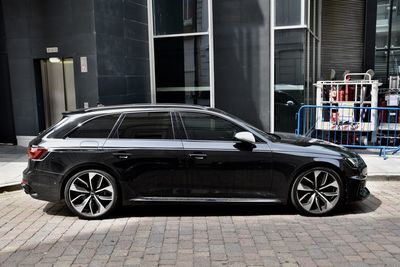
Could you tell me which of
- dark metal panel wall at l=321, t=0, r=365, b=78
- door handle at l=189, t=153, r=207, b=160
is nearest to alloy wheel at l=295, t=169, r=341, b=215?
door handle at l=189, t=153, r=207, b=160

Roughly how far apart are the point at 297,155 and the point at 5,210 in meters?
4.33

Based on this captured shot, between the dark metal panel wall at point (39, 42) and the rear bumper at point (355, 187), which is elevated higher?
the dark metal panel wall at point (39, 42)

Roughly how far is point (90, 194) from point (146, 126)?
3.89 ft

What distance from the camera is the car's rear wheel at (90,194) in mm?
5488

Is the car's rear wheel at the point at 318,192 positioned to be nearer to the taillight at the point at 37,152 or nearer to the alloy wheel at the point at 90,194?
the alloy wheel at the point at 90,194

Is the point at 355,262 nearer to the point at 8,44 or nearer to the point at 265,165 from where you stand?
the point at 265,165

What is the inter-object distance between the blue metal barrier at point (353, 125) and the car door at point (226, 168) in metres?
5.03

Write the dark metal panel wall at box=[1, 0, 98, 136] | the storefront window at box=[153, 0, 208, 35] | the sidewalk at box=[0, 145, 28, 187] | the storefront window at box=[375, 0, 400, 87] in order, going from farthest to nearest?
1. the storefront window at box=[375, 0, 400, 87]
2. the storefront window at box=[153, 0, 208, 35]
3. the dark metal panel wall at box=[1, 0, 98, 136]
4. the sidewalk at box=[0, 145, 28, 187]

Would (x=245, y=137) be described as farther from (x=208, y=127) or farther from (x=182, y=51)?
(x=182, y=51)

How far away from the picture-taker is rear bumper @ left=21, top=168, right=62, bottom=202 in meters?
5.50

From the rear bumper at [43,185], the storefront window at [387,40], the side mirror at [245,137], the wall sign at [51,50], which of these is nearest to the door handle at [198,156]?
the side mirror at [245,137]

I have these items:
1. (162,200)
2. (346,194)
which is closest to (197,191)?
(162,200)

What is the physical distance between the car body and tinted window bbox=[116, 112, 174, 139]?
0.5 inches

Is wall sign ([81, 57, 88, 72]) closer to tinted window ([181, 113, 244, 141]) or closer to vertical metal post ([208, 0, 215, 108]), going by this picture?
vertical metal post ([208, 0, 215, 108])
